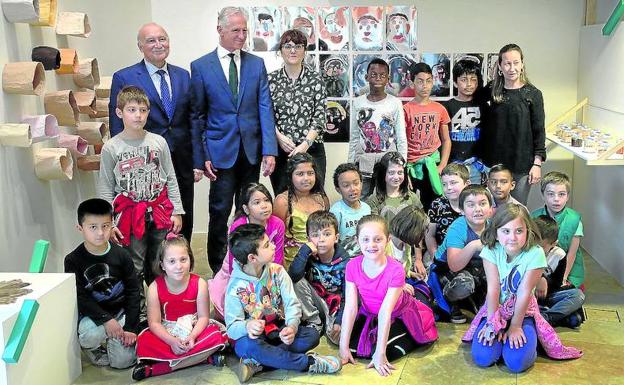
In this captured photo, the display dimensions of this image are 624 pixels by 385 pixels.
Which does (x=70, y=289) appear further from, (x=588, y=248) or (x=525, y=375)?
(x=588, y=248)

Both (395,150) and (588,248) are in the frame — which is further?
(588,248)

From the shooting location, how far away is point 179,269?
321 centimetres

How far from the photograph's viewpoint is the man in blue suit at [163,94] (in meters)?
A: 3.83

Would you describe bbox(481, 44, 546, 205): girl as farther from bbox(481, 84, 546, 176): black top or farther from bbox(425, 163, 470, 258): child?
bbox(425, 163, 470, 258): child

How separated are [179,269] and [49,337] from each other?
61 cm

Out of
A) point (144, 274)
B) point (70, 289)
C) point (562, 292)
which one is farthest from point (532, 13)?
point (70, 289)

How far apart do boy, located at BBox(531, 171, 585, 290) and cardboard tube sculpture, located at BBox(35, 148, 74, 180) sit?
2.60 metres

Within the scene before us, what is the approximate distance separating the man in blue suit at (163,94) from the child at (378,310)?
130cm

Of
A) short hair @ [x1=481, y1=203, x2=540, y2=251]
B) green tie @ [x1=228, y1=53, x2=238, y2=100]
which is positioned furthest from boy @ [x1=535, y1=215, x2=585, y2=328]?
green tie @ [x1=228, y1=53, x2=238, y2=100]

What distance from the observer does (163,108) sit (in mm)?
3906

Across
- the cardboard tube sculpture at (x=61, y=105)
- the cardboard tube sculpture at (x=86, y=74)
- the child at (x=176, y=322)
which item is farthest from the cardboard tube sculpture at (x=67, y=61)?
the child at (x=176, y=322)

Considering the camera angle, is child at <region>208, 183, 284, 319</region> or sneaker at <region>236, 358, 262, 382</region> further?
child at <region>208, 183, 284, 319</region>

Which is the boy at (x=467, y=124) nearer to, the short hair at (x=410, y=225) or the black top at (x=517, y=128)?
the black top at (x=517, y=128)

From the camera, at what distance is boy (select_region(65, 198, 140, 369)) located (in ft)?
10.8
